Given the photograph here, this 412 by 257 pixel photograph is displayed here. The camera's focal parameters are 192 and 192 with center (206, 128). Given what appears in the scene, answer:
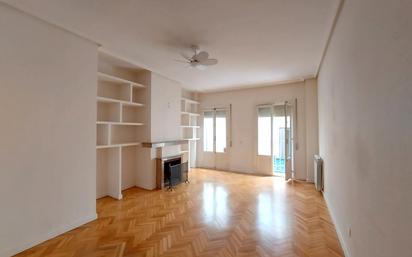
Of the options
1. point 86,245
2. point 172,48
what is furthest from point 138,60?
point 86,245

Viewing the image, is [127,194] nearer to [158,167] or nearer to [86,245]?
[158,167]

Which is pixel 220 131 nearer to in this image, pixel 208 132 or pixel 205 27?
pixel 208 132

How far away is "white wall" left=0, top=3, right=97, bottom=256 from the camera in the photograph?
2232 mm

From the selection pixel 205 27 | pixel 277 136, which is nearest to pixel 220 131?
pixel 277 136

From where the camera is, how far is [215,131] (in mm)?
7152

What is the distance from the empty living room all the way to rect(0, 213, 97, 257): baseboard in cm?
2

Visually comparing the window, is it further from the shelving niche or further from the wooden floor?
the shelving niche

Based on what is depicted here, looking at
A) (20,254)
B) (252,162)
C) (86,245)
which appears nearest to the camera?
(20,254)

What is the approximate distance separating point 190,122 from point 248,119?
205 centimetres

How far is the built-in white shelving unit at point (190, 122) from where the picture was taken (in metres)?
6.77

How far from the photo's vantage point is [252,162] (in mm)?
6395

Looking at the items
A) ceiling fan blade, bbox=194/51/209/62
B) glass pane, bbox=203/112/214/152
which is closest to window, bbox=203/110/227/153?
glass pane, bbox=203/112/214/152

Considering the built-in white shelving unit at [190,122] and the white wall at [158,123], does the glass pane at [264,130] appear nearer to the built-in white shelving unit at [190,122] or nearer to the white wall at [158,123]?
the built-in white shelving unit at [190,122]

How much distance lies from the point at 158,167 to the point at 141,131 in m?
0.99
